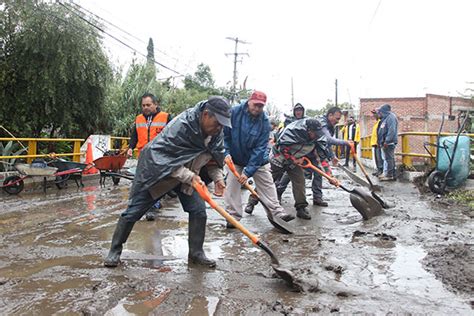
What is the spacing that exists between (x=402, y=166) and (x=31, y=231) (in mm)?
8105

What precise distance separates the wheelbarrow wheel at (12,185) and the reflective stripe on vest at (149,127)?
11.8ft

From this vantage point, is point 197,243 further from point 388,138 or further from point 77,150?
point 77,150

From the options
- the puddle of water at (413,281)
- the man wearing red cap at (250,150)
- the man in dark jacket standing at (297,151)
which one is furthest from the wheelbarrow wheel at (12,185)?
the puddle of water at (413,281)

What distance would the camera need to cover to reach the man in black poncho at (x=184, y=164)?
3381 millimetres

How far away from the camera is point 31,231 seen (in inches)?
192

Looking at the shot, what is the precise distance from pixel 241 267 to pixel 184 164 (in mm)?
1013

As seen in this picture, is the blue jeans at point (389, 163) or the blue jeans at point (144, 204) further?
the blue jeans at point (389, 163)

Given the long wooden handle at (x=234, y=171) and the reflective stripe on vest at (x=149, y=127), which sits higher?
the reflective stripe on vest at (x=149, y=127)

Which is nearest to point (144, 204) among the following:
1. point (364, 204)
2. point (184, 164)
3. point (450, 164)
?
point (184, 164)

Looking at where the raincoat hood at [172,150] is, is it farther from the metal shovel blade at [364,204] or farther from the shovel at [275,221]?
the metal shovel blade at [364,204]

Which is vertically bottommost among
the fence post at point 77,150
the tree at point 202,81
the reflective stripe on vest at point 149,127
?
the fence post at point 77,150

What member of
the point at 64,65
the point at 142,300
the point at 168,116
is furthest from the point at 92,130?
the point at 142,300

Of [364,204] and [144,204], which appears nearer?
[144,204]

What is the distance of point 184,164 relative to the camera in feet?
11.4
